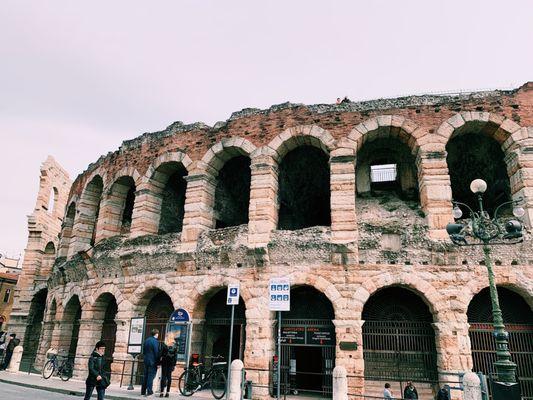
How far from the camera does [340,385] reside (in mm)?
8211

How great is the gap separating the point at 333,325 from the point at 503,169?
7.51 meters

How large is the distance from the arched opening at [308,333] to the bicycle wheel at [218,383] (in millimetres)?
1627

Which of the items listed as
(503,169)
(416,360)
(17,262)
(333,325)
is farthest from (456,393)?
(17,262)

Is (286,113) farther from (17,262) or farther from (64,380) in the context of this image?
(17,262)

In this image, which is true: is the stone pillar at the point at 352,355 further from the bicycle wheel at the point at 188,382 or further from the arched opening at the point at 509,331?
the bicycle wheel at the point at 188,382

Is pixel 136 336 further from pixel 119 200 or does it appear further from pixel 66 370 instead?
pixel 119 200

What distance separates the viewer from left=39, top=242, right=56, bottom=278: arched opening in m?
24.0

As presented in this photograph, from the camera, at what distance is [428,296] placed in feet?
32.5

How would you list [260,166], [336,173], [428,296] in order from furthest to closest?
[260,166] < [336,173] < [428,296]

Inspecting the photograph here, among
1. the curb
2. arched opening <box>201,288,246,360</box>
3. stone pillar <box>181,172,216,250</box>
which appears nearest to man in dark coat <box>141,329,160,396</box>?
the curb

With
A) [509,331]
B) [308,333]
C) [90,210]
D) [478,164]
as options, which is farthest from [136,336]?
[478,164]

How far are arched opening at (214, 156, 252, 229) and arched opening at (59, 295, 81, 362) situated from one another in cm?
662

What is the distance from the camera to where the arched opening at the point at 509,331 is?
973 centimetres

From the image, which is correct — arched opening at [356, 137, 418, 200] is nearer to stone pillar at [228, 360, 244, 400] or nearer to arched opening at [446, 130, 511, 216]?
arched opening at [446, 130, 511, 216]
